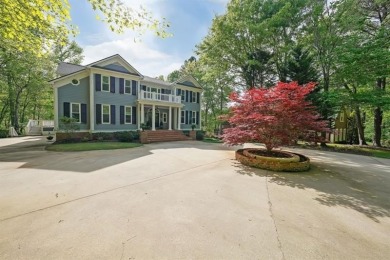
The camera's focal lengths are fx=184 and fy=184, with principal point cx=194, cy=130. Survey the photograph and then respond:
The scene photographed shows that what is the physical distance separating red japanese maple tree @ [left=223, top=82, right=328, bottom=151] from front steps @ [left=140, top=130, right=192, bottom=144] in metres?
9.04

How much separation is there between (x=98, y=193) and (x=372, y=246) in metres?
5.35

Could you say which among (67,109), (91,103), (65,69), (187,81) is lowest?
(67,109)

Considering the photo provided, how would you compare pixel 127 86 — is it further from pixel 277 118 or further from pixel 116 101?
pixel 277 118

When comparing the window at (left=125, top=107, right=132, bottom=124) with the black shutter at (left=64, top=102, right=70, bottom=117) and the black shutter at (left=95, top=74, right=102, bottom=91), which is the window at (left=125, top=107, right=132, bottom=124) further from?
the black shutter at (left=64, top=102, right=70, bottom=117)

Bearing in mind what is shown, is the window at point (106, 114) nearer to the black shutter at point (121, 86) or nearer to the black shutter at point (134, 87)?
the black shutter at point (121, 86)

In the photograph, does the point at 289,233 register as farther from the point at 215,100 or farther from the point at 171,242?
the point at 215,100

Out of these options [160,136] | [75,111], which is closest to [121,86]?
[75,111]

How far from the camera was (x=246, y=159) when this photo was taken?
26.5 ft

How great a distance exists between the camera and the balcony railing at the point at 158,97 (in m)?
18.1

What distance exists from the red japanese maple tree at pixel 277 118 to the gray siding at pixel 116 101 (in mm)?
12183

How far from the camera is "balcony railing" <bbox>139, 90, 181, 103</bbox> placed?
1805cm

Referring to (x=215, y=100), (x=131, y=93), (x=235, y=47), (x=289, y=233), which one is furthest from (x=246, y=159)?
(x=215, y=100)

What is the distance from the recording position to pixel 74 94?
14.8 m

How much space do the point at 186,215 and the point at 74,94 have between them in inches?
610
